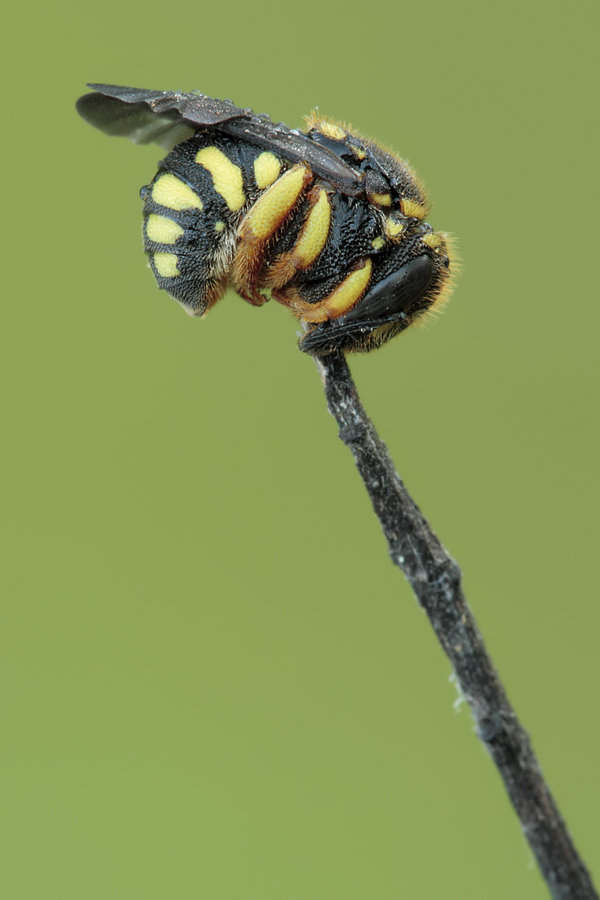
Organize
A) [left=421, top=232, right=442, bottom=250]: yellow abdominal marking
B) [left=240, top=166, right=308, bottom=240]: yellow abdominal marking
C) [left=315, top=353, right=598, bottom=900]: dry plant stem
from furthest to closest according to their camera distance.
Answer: [left=421, top=232, right=442, bottom=250]: yellow abdominal marking → [left=240, top=166, right=308, bottom=240]: yellow abdominal marking → [left=315, top=353, right=598, bottom=900]: dry plant stem

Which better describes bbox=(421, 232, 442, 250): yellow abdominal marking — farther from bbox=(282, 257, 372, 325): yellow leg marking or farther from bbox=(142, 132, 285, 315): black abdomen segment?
bbox=(142, 132, 285, 315): black abdomen segment

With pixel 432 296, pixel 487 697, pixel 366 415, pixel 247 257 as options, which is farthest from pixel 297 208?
pixel 487 697

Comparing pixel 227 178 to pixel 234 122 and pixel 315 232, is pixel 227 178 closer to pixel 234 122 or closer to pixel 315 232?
pixel 234 122

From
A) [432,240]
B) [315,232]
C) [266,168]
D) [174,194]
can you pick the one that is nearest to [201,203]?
[174,194]

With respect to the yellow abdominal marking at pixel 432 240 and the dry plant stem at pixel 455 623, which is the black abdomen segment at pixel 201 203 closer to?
the yellow abdominal marking at pixel 432 240

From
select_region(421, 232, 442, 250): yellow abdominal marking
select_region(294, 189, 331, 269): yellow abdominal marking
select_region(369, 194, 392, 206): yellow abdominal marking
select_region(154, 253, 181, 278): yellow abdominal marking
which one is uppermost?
select_region(154, 253, 181, 278): yellow abdominal marking

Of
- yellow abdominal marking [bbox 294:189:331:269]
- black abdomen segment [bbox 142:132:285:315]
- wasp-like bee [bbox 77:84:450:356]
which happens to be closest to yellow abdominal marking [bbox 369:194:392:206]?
wasp-like bee [bbox 77:84:450:356]

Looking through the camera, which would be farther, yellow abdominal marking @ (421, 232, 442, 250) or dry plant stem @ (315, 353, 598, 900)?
yellow abdominal marking @ (421, 232, 442, 250)

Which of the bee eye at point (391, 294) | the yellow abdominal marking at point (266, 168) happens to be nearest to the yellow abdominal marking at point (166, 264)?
the yellow abdominal marking at point (266, 168)
